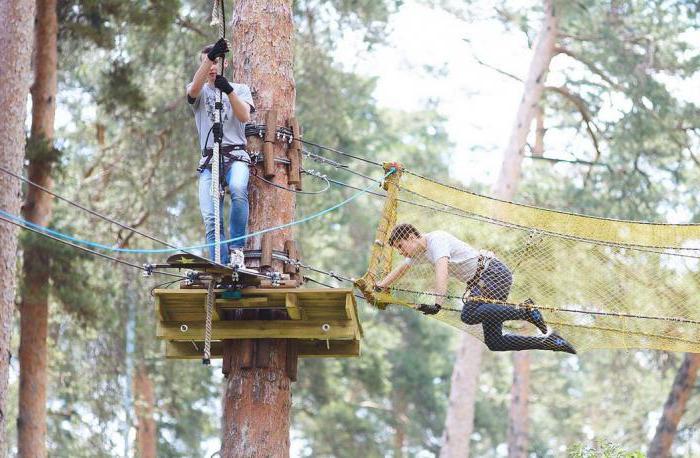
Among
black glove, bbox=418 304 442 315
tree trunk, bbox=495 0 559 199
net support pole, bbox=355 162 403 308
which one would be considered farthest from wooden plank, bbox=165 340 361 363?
tree trunk, bbox=495 0 559 199

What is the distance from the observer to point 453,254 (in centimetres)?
717

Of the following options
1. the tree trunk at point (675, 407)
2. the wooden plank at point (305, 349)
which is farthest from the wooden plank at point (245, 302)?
the tree trunk at point (675, 407)

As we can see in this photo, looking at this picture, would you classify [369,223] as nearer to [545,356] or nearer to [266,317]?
[545,356]

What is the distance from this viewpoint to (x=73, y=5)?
524 inches

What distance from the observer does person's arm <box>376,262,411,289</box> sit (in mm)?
7066

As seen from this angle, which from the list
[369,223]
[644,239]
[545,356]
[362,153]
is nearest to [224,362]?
[644,239]

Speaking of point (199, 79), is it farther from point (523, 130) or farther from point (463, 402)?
point (523, 130)

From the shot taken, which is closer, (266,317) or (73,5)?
(266,317)

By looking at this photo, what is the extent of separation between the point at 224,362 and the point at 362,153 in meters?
13.4

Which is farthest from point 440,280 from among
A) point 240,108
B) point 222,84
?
point 222,84

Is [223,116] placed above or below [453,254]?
above

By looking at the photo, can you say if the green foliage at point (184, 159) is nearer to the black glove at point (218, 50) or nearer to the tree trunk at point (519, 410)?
the tree trunk at point (519, 410)

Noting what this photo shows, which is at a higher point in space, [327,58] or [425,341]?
[327,58]

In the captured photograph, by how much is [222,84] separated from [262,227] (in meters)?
0.91
